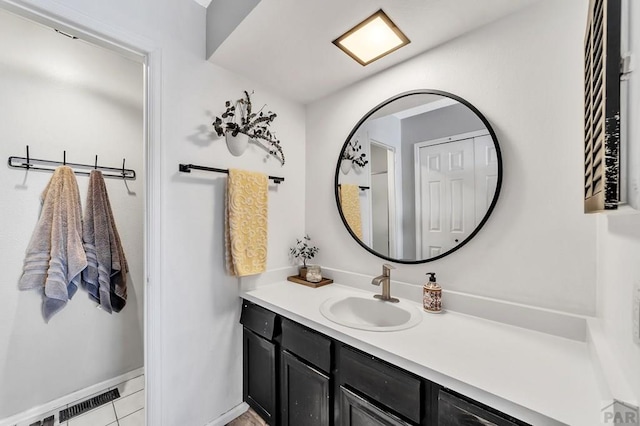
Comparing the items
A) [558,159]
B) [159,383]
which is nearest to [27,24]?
[159,383]

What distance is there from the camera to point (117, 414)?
5.56ft

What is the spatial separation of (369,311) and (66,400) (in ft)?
7.06

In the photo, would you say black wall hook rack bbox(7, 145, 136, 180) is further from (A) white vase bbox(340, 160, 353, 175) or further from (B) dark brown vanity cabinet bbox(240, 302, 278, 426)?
(A) white vase bbox(340, 160, 353, 175)

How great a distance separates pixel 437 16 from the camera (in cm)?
117

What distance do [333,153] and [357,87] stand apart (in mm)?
461

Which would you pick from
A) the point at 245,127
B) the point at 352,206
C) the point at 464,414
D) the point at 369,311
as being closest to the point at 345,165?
the point at 352,206

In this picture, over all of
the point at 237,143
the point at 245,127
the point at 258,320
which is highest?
the point at 245,127

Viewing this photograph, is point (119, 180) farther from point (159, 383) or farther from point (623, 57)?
point (623, 57)

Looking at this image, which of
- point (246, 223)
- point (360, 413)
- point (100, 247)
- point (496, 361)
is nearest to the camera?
point (496, 361)

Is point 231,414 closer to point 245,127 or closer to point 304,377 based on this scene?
point 304,377

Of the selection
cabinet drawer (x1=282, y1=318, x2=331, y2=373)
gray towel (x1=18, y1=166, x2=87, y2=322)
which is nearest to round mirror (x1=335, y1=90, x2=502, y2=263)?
cabinet drawer (x1=282, y1=318, x2=331, y2=373)

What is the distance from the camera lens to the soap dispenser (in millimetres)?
1255

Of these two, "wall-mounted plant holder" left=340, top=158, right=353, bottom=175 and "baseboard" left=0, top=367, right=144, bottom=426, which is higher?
"wall-mounted plant holder" left=340, top=158, right=353, bottom=175

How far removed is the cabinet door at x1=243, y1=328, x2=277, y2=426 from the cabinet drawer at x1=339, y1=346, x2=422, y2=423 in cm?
52
